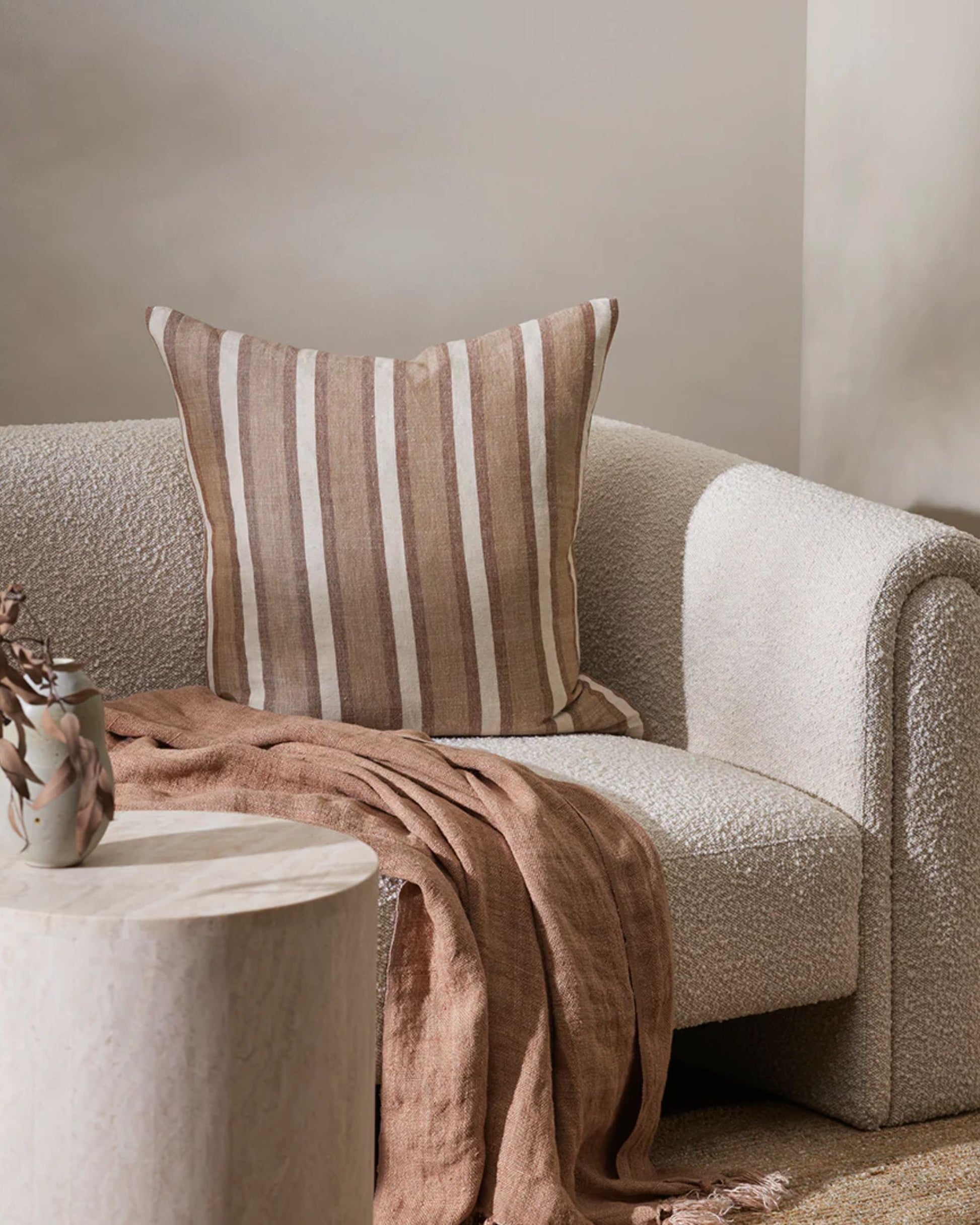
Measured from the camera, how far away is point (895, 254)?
2.52 meters

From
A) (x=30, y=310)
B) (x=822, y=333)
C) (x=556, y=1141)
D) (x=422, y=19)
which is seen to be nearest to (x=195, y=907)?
(x=556, y=1141)

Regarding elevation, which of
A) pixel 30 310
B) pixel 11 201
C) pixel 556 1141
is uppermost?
pixel 11 201

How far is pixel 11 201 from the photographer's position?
2.28m

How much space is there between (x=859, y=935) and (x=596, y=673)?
538mm

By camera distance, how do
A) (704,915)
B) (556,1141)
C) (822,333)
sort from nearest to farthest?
(556,1141) → (704,915) → (822,333)

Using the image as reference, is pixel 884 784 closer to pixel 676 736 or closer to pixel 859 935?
pixel 859 935

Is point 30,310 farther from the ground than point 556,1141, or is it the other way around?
point 30,310

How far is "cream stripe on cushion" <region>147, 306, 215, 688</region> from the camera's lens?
70.1 inches

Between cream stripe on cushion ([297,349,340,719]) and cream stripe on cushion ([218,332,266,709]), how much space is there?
0.23ft

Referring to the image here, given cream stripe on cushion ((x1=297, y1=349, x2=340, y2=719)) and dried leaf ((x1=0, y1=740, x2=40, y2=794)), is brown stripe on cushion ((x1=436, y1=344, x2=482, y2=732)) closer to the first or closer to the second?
cream stripe on cushion ((x1=297, y1=349, x2=340, y2=719))

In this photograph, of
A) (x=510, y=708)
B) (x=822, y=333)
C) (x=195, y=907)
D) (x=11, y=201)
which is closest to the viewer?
(x=195, y=907)

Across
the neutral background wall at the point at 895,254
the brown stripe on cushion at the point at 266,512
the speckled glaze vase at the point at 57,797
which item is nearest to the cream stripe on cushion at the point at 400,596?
the brown stripe on cushion at the point at 266,512

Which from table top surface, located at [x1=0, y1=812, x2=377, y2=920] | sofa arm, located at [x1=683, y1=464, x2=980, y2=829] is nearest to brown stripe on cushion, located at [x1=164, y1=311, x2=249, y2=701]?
sofa arm, located at [x1=683, y1=464, x2=980, y2=829]

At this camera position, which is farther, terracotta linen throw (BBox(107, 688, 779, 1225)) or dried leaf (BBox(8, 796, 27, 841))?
terracotta linen throw (BBox(107, 688, 779, 1225))
